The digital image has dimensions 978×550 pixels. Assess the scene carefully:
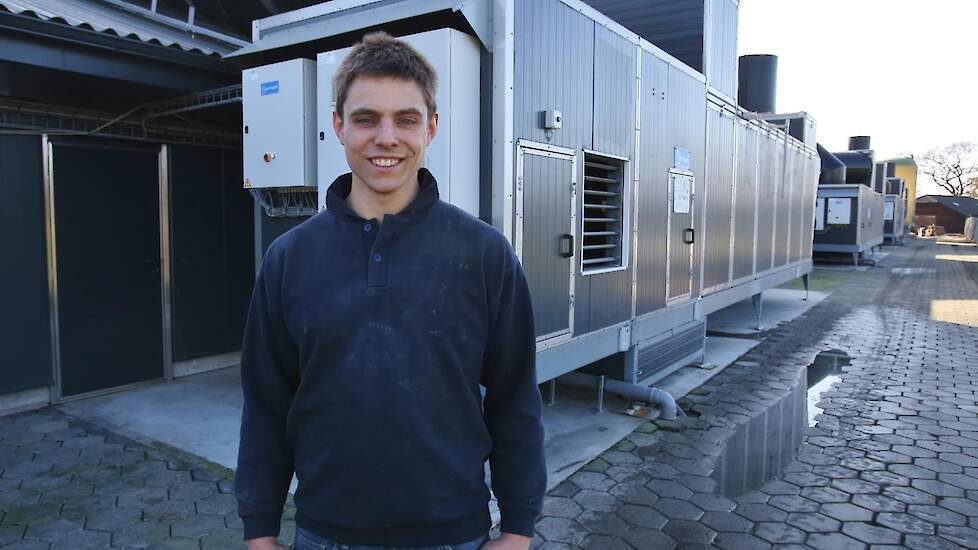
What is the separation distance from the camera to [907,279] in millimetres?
17703

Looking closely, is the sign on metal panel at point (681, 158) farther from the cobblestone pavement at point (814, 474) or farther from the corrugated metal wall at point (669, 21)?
the cobblestone pavement at point (814, 474)

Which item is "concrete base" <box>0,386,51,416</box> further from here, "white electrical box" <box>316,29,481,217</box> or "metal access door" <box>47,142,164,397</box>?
"white electrical box" <box>316,29,481,217</box>

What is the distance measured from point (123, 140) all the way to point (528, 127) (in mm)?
3594

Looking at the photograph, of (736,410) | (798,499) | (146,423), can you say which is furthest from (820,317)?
(146,423)

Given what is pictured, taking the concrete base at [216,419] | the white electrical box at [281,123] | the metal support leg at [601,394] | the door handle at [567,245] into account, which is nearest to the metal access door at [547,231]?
the door handle at [567,245]

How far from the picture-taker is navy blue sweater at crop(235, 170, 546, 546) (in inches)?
56.6

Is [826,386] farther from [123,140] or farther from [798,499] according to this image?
[123,140]

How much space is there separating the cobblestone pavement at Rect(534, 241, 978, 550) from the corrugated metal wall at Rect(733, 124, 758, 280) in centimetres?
123

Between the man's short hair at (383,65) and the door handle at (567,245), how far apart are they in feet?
10.5

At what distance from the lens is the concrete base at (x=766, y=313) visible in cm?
981

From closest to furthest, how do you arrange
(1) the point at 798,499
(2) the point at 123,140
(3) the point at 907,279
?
(1) the point at 798,499 < (2) the point at 123,140 < (3) the point at 907,279

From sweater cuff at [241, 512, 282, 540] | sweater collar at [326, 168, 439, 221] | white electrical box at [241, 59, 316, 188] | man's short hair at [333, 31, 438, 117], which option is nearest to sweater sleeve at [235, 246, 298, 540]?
sweater cuff at [241, 512, 282, 540]

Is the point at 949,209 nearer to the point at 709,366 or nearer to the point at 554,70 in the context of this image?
the point at 709,366

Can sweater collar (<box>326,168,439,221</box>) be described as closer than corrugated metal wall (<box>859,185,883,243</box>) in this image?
Yes
